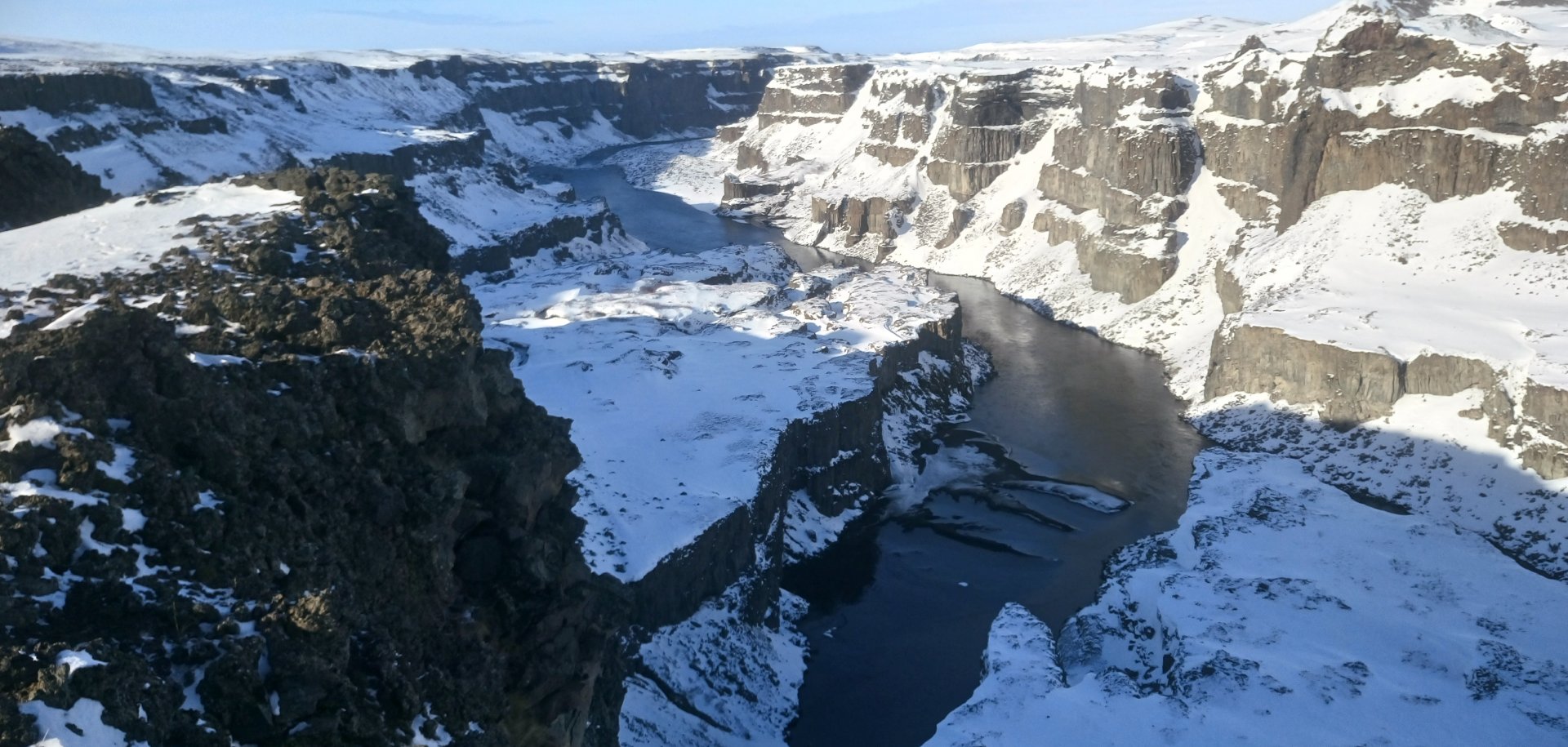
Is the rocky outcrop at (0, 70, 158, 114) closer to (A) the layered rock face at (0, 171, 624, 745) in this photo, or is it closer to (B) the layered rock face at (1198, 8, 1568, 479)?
(A) the layered rock face at (0, 171, 624, 745)

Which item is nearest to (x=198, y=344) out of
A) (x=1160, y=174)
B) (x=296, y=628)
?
(x=296, y=628)

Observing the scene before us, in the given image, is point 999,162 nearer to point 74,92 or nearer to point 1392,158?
point 1392,158

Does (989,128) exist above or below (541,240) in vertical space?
above

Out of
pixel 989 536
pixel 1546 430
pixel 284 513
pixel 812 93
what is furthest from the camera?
pixel 812 93

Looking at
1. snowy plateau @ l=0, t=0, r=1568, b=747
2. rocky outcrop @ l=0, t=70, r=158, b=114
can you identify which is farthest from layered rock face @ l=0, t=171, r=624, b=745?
rocky outcrop @ l=0, t=70, r=158, b=114

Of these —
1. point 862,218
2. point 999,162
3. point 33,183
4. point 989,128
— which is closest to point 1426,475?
point 33,183

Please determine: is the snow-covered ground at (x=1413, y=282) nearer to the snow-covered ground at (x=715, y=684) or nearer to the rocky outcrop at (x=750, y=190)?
the snow-covered ground at (x=715, y=684)
